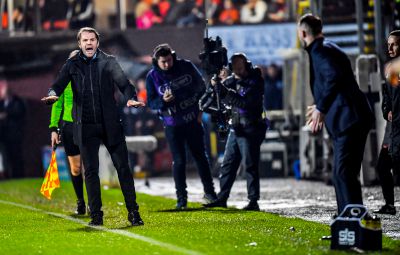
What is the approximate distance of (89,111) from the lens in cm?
1454

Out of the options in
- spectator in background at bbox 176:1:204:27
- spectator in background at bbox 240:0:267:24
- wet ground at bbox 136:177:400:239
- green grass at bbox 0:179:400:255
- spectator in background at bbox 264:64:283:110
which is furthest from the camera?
spectator in background at bbox 176:1:204:27

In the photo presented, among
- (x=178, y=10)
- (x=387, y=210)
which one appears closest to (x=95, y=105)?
(x=387, y=210)

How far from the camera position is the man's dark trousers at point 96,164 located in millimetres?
14609

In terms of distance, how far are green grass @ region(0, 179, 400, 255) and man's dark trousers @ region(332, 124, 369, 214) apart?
0.51 metres

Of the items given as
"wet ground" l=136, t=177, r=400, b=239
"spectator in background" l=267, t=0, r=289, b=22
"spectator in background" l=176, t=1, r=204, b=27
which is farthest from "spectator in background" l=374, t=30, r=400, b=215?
"spectator in background" l=176, t=1, r=204, b=27

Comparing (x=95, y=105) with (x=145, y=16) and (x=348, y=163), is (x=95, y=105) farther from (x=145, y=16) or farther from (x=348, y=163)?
(x=145, y=16)

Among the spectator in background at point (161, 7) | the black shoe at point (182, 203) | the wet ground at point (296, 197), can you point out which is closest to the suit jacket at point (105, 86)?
the wet ground at point (296, 197)

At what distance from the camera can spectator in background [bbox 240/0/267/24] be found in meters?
34.2

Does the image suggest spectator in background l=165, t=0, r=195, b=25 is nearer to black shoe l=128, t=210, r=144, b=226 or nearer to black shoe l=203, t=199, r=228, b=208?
black shoe l=203, t=199, r=228, b=208

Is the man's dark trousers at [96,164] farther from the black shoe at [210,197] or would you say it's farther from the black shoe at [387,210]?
the black shoe at [210,197]

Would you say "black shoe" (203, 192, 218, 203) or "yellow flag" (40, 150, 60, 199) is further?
"black shoe" (203, 192, 218, 203)

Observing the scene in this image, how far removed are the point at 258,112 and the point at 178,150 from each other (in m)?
1.23

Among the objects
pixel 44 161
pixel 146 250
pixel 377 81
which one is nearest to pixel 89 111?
pixel 146 250

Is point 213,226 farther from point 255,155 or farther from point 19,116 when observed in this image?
point 19,116
